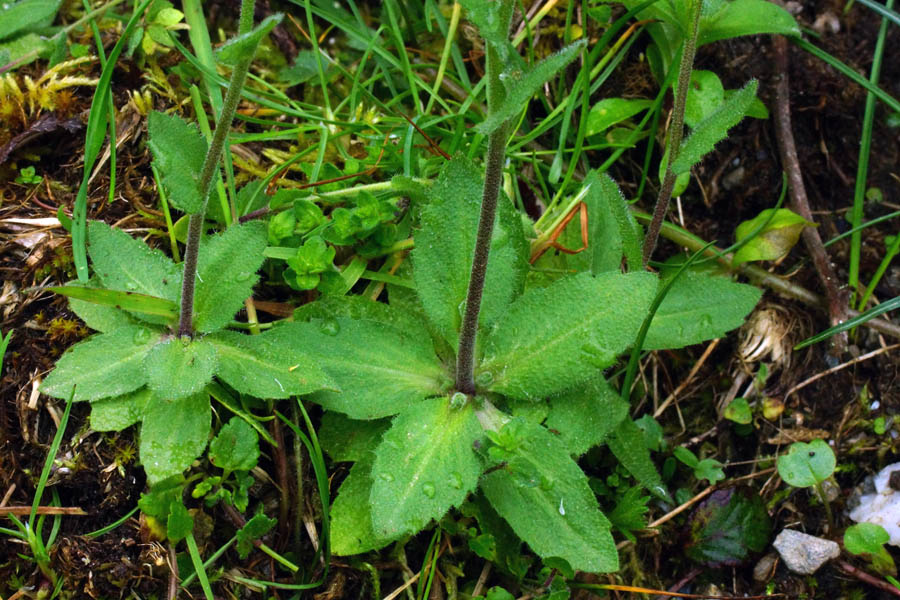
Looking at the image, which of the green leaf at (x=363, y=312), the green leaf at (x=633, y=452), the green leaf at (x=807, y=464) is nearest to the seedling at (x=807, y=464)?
the green leaf at (x=807, y=464)

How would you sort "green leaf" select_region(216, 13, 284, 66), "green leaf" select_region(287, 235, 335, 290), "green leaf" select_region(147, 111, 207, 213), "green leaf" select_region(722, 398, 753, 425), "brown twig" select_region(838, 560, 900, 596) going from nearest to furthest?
"green leaf" select_region(216, 13, 284, 66) → "green leaf" select_region(147, 111, 207, 213) → "green leaf" select_region(287, 235, 335, 290) → "brown twig" select_region(838, 560, 900, 596) → "green leaf" select_region(722, 398, 753, 425)

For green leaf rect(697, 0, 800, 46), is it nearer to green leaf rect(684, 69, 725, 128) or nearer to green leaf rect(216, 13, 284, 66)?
green leaf rect(684, 69, 725, 128)

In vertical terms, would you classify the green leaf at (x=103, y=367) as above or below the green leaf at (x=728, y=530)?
above

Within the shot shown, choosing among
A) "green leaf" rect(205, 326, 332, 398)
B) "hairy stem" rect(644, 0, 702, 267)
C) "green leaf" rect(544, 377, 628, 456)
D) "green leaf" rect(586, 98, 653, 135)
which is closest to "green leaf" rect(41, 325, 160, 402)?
"green leaf" rect(205, 326, 332, 398)

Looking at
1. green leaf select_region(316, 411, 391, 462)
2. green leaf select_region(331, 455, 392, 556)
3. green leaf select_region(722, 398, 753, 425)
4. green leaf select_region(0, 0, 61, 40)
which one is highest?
green leaf select_region(0, 0, 61, 40)

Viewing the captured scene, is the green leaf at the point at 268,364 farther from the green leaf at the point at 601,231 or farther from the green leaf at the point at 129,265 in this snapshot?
the green leaf at the point at 601,231

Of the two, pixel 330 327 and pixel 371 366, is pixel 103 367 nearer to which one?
pixel 330 327

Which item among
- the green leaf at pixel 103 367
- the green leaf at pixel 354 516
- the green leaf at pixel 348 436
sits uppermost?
the green leaf at pixel 103 367

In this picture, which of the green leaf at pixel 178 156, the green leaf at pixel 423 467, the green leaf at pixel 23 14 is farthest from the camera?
the green leaf at pixel 23 14
